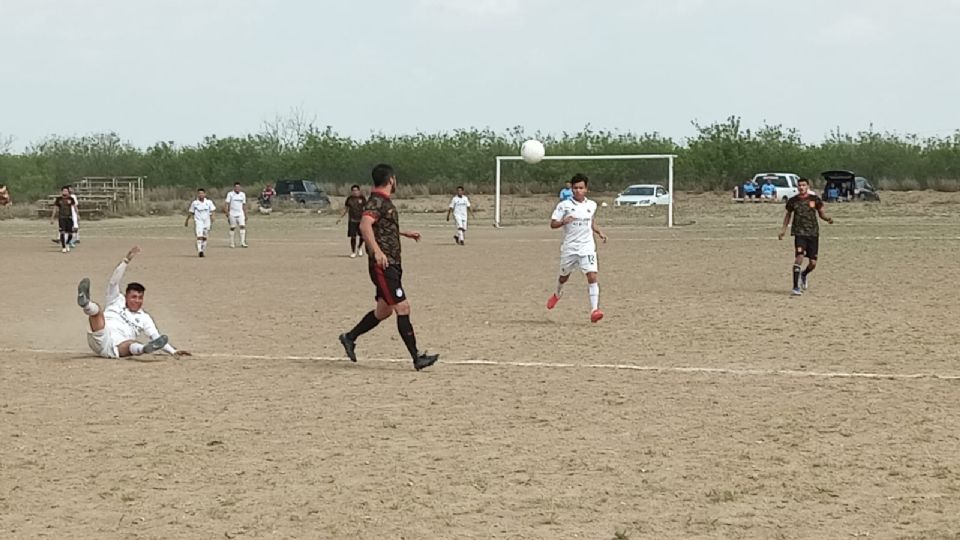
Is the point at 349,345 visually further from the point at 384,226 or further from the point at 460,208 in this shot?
the point at 460,208

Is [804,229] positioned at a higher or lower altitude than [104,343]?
higher

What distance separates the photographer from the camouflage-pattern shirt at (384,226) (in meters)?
11.7

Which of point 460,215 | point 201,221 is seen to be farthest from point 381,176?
point 460,215

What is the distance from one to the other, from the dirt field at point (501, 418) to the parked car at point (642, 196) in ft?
129

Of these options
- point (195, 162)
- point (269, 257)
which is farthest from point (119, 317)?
point (195, 162)

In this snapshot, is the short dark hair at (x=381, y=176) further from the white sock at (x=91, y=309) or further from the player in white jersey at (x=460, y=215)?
the player in white jersey at (x=460, y=215)

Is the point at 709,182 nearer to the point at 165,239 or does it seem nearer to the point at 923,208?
the point at 923,208

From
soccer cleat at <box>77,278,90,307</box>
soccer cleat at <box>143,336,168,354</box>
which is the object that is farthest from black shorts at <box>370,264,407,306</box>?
soccer cleat at <box>77,278,90,307</box>

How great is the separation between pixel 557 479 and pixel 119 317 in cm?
669

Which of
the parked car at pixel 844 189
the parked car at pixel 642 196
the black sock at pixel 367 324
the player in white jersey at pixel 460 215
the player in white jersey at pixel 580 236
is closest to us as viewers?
the black sock at pixel 367 324

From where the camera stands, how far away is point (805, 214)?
19875 mm

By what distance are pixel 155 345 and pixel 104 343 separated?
556mm

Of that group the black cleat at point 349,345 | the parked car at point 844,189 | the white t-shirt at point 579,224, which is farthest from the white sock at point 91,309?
the parked car at point 844,189

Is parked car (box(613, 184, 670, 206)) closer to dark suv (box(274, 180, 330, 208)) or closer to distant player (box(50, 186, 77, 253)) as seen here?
dark suv (box(274, 180, 330, 208))
